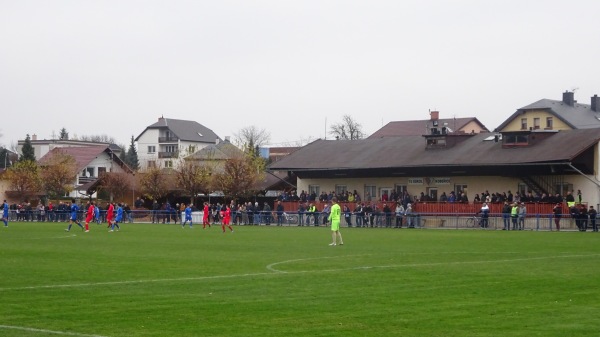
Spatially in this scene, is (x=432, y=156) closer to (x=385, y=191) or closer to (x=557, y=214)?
(x=385, y=191)

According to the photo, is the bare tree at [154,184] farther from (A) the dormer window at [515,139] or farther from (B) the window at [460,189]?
(A) the dormer window at [515,139]

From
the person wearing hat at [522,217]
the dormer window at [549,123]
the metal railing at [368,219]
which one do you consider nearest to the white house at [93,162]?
the metal railing at [368,219]

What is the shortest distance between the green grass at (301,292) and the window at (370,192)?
43.6 metres

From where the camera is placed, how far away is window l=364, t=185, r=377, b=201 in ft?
253

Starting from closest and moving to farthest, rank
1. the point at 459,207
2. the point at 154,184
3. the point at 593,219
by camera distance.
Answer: the point at 593,219 < the point at 459,207 < the point at 154,184

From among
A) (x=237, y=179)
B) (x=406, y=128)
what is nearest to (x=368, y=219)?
(x=237, y=179)

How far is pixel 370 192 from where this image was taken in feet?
255

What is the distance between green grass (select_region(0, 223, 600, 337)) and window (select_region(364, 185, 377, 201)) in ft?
143

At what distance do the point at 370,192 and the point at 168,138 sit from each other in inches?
3435

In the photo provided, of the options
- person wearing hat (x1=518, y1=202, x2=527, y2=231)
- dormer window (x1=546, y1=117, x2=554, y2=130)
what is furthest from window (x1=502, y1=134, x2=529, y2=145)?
dormer window (x1=546, y1=117, x2=554, y2=130)

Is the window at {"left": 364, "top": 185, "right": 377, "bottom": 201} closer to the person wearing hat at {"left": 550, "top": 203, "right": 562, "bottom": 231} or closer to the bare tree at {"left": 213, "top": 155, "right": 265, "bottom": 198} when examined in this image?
the bare tree at {"left": 213, "top": 155, "right": 265, "bottom": 198}

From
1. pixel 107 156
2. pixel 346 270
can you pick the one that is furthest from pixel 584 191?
pixel 107 156

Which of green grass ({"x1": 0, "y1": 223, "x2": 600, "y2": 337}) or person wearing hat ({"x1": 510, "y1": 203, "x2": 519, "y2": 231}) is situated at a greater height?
person wearing hat ({"x1": 510, "y1": 203, "x2": 519, "y2": 231})

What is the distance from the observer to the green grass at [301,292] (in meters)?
14.8
